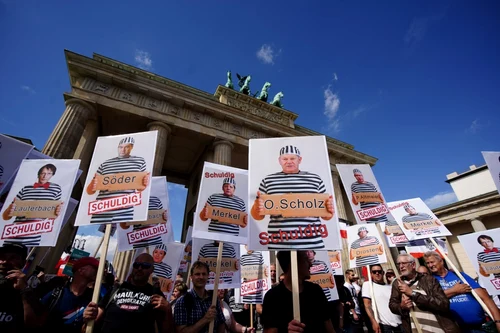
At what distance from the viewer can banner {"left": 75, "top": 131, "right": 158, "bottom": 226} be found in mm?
3553

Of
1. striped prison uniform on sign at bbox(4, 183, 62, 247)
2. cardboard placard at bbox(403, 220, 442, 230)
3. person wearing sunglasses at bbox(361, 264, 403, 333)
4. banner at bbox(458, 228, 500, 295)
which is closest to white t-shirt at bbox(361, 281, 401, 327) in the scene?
person wearing sunglasses at bbox(361, 264, 403, 333)

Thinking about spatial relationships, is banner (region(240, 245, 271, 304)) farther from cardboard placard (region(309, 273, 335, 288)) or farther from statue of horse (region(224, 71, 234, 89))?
statue of horse (region(224, 71, 234, 89))

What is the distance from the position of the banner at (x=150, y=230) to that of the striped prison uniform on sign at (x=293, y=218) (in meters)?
3.94

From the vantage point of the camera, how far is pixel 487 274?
5832mm

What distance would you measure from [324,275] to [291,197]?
3641mm

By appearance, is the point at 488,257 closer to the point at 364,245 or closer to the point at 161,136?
the point at 364,245

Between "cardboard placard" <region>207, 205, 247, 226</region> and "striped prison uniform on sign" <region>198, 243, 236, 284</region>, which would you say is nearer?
"cardboard placard" <region>207, 205, 247, 226</region>

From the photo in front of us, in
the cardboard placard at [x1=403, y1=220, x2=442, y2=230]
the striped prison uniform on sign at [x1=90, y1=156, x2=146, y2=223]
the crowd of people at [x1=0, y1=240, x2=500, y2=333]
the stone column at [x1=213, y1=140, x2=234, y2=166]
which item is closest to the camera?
the crowd of people at [x1=0, y1=240, x2=500, y2=333]

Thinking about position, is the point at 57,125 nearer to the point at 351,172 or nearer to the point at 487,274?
the point at 351,172

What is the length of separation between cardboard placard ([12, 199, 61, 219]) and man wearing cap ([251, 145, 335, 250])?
402cm

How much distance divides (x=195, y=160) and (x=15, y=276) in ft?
59.5

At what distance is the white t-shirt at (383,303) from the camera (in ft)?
14.9

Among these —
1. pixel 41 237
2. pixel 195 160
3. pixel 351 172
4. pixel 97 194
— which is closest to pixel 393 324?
pixel 351 172

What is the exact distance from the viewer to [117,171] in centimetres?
391
